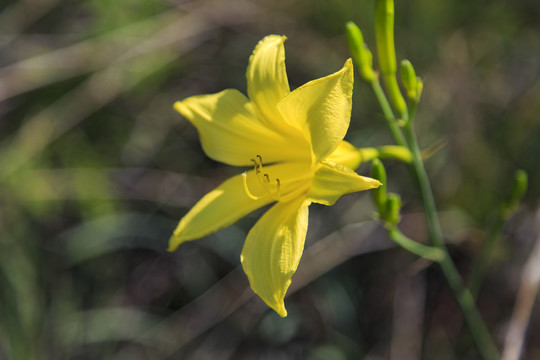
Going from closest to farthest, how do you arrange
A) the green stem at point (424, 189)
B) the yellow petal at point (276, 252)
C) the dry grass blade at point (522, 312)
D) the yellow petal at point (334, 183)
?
the yellow petal at point (334, 183)
the yellow petal at point (276, 252)
the green stem at point (424, 189)
the dry grass blade at point (522, 312)

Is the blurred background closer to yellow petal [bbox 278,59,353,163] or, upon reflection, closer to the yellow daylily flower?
the yellow daylily flower

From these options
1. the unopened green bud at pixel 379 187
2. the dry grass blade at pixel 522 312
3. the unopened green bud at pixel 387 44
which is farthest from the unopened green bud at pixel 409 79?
the dry grass blade at pixel 522 312

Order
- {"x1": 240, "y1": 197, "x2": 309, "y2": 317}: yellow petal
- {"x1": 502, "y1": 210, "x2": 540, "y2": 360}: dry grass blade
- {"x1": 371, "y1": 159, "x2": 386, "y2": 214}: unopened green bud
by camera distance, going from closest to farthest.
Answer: {"x1": 240, "y1": 197, "x2": 309, "y2": 317}: yellow petal → {"x1": 371, "y1": 159, "x2": 386, "y2": 214}: unopened green bud → {"x1": 502, "y1": 210, "x2": 540, "y2": 360}: dry grass blade

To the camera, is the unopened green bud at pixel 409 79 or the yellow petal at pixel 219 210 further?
the yellow petal at pixel 219 210

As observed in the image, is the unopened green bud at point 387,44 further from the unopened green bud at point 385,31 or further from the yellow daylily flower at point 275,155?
the yellow daylily flower at point 275,155

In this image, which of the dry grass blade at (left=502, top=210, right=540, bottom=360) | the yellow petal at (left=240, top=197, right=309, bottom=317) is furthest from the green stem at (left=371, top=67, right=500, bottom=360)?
the yellow petal at (left=240, top=197, right=309, bottom=317)

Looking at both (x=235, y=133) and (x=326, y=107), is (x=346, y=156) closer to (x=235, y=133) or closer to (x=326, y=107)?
(x=326, y=107)

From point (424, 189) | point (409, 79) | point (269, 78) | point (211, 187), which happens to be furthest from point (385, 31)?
point (211, 187)
